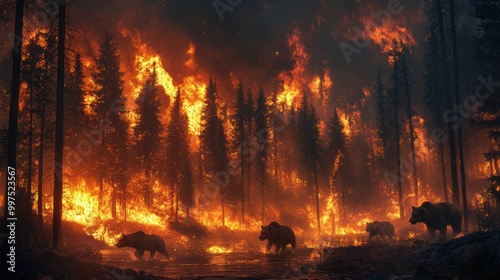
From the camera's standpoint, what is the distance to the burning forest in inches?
841

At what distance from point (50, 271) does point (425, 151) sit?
348 feet

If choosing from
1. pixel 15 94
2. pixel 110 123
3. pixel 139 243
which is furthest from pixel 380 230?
pixel 110 123

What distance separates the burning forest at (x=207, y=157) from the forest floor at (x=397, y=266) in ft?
0.75

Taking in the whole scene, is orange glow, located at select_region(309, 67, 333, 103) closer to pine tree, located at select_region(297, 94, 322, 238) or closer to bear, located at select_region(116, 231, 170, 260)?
pine tree, located at select_region(297, 94, 322, 238)

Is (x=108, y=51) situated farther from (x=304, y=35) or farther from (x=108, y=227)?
(x=304, y=35)

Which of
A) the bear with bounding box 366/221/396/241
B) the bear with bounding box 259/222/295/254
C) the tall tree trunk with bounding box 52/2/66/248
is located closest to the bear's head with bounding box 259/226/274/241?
the bear with bounding box 259/222/295/254

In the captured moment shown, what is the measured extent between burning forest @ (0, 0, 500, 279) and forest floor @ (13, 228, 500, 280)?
23 cm

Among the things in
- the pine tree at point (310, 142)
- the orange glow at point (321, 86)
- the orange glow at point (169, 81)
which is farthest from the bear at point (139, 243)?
the orange glow at point (321, 86)

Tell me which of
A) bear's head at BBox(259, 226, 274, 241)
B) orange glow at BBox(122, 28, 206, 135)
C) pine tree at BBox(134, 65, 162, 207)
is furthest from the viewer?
orange glow at BBox(122, 28, 206, 135)

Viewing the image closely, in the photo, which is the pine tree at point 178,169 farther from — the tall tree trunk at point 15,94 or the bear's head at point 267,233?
the tall tree trunk at point 15,94

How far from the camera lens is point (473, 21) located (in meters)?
114

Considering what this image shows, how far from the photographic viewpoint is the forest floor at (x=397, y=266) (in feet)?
26.7

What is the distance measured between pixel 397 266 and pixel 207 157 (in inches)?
2335

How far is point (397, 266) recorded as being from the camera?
11.3m
